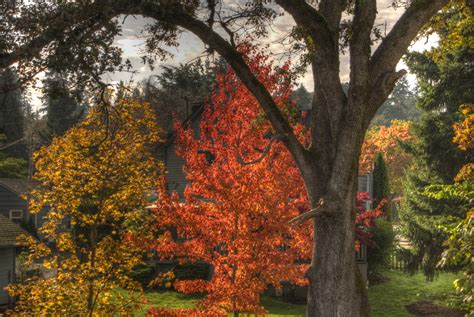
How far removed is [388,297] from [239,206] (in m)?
13.5

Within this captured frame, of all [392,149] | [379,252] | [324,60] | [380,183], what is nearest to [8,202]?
[380,183]

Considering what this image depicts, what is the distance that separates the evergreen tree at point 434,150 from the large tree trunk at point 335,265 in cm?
1362

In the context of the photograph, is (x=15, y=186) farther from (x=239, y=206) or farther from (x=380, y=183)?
(x=239, y=206)

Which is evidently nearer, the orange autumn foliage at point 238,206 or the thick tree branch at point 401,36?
the thick tree branch at point 401,36

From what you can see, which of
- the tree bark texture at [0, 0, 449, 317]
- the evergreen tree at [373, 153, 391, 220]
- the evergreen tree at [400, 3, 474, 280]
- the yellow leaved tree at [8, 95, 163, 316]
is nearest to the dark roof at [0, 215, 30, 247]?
the yellow leaved tree at [8, 95, 163, 316]

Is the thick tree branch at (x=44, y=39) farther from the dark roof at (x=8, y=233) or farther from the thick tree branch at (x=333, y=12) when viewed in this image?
the dark roof at (x=8, y=233)

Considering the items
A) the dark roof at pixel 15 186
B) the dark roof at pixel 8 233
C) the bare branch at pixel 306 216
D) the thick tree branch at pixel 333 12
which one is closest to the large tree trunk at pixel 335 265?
the bare branch at pixel 306 216

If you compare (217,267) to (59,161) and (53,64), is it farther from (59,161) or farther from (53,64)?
(53,64)

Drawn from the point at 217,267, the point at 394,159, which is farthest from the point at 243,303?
the point at 394,159

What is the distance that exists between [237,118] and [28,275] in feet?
64.9

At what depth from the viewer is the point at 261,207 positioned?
35.2ft

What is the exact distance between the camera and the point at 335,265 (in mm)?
8000

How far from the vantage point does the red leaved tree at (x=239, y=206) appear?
10.6m

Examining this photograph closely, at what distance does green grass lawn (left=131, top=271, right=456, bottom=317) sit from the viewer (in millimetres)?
18817
